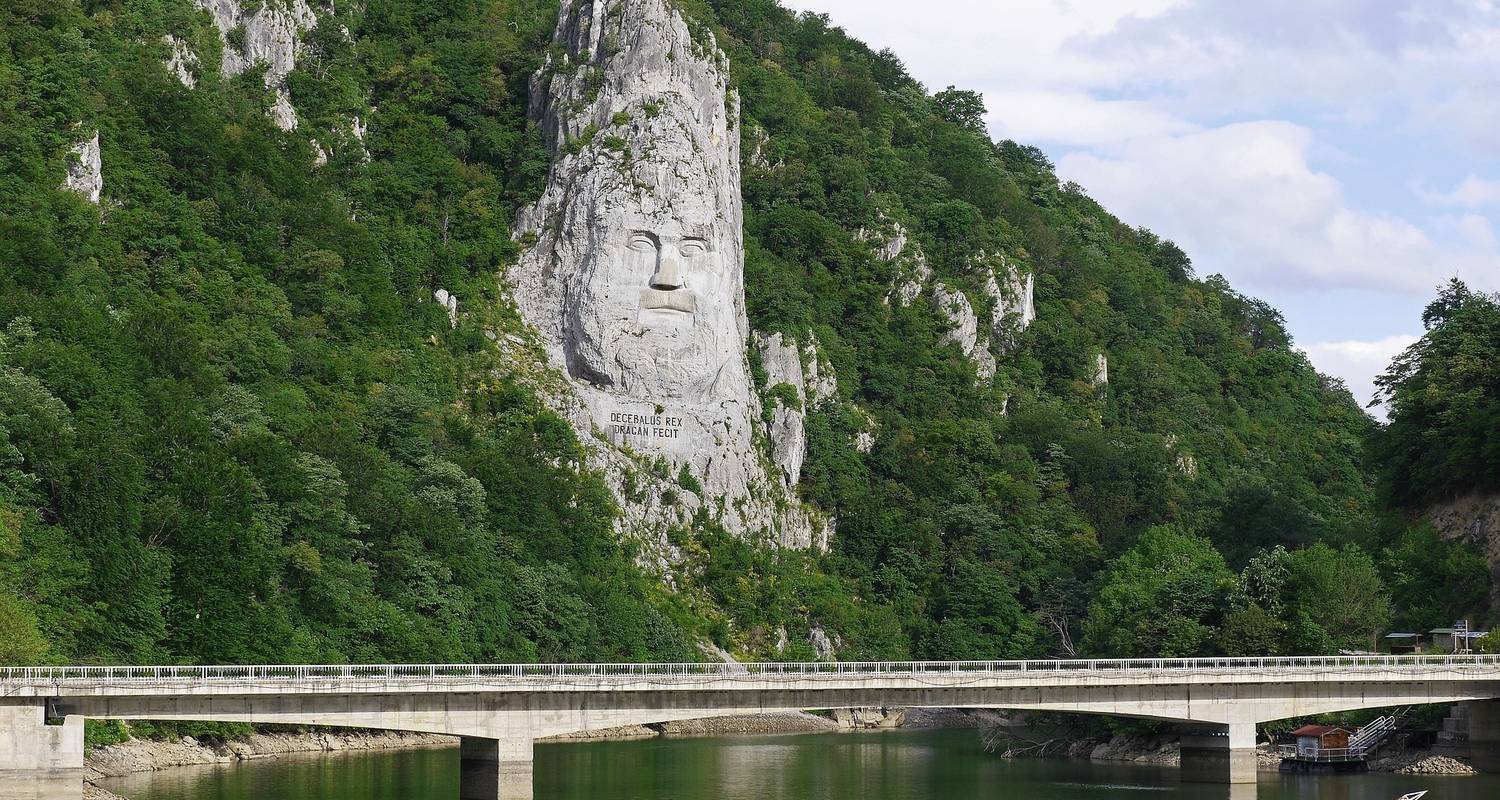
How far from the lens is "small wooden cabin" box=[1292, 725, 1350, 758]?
308ft

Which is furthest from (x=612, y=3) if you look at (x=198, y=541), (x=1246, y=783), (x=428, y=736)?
(x=1246, y=783)

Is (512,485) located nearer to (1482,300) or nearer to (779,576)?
(779,576)

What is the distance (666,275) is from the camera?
146m

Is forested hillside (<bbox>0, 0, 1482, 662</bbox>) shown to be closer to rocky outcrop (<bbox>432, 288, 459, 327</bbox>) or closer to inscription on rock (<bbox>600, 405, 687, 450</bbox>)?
rocky outcrop (<bbox>432, 288, 459, 327</bbox>)

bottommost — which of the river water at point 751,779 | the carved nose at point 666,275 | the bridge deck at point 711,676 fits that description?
the river water at point 751,779

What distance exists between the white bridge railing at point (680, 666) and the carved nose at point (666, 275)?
1910 inches

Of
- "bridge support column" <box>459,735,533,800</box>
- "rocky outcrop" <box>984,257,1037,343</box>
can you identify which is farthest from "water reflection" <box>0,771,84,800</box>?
"rocky outcrop" <box>984,257,1037,343</box>

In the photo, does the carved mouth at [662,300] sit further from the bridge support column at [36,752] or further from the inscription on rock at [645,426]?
the bridge support column at [36,752]

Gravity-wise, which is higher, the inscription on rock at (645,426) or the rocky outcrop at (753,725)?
the inscription on rock at (645,426)

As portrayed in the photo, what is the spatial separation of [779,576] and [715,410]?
13.5m

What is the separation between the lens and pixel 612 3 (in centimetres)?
15412

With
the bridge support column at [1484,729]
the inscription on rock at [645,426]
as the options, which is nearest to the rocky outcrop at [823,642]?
the inscription on rock at [645,426]

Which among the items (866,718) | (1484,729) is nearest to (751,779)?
(1484,729)

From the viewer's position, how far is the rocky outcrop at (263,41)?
148 m
